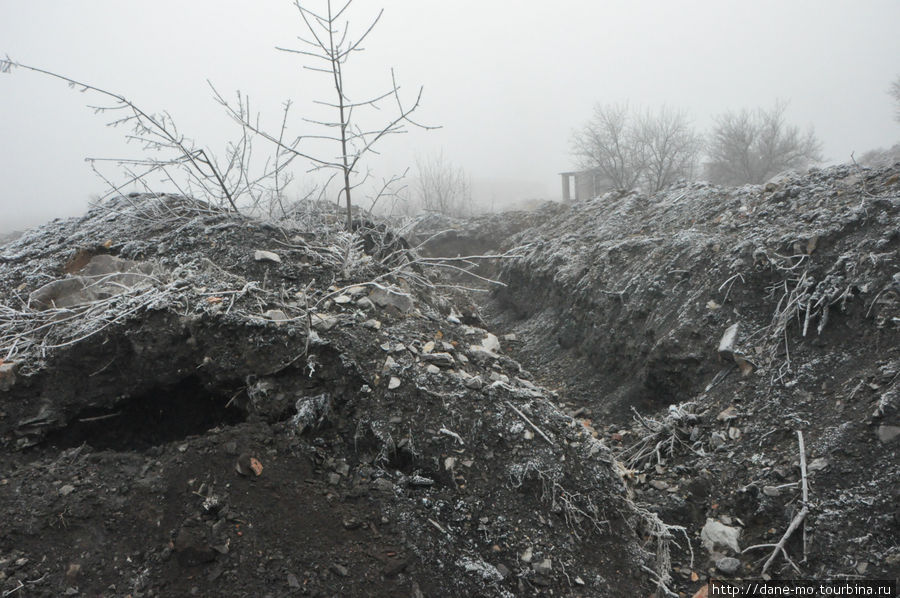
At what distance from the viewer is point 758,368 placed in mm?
2703

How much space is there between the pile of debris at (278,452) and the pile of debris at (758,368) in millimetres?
457

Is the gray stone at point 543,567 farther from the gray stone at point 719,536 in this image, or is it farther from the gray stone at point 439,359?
the gray stone at point 439,359

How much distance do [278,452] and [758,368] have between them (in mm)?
2441

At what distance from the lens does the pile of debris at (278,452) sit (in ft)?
5.44

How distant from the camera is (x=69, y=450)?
2053mm

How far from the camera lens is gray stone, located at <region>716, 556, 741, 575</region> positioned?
6.47 feet

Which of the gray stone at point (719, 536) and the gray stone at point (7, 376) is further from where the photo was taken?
the gray stone at point (7, 376)

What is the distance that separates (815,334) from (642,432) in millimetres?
1014

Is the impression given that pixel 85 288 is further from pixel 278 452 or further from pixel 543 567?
pixel 543 567

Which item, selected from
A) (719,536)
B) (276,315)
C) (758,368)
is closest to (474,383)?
(276,315)

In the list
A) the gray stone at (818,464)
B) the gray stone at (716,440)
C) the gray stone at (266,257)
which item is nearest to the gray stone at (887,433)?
the gray stone at (818,464)

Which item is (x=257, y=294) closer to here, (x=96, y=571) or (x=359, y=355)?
(x=359, y=355)

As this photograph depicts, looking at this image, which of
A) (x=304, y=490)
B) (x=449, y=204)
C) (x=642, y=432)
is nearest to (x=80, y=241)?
(x=304, y=490)

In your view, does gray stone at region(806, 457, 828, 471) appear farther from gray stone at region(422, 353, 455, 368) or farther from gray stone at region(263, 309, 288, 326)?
gray stone at region(263, 309, 288, 326)
